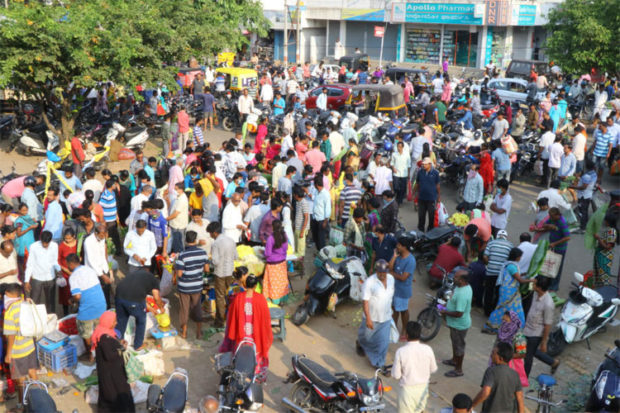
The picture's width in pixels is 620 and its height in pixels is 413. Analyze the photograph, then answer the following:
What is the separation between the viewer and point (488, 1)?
34031 mm

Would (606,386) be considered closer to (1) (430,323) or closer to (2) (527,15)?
(1) (430,323)

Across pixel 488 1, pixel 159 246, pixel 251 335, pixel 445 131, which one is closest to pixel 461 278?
pixel 251 335

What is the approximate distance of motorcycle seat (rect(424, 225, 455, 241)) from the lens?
10992 millimetres

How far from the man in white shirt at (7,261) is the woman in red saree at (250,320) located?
10.4 feet

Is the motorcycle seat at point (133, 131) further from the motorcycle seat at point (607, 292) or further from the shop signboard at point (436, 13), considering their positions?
the shop signboard at point (436, 13)

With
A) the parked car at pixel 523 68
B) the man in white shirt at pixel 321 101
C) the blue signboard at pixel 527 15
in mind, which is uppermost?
the blue signboard at pixel 527 15

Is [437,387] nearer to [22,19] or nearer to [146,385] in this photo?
[146,385]

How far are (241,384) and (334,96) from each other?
15.6 meters

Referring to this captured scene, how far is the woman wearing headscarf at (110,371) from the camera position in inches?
260

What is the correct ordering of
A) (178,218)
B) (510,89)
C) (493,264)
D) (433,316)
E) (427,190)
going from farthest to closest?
(510,89)
(427,190)
(178,218)
(493,264)
(433,316)

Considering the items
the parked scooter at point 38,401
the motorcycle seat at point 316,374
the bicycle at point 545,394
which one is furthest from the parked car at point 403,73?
the parked scooter at point 38,401

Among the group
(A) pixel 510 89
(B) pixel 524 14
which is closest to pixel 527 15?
(B) pixel 524 14

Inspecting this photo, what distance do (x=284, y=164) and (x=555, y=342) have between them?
6083mm

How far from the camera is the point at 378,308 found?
305 inches
